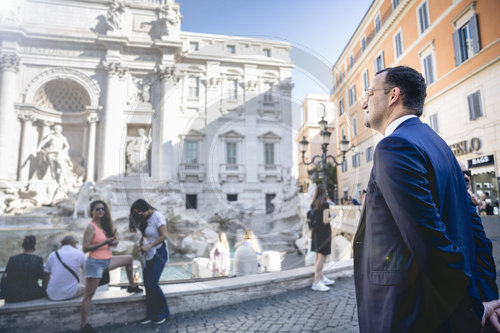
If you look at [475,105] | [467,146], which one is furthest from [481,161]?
[475,105]

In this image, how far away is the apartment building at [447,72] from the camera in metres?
7.38

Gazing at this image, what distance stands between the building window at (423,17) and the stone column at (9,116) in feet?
65.1

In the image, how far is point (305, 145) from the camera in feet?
24.1

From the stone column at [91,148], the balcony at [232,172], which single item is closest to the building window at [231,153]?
the balcony at [232,172]

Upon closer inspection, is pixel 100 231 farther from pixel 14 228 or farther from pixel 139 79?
pixel 139 79

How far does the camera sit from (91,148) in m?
14.9

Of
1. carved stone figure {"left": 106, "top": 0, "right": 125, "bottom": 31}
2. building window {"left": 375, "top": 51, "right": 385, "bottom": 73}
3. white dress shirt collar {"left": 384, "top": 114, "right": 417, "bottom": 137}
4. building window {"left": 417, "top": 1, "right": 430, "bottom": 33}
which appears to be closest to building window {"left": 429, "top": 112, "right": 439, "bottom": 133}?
building window {"left": 375, "top": 51, "right": 385, "bottom": 73}

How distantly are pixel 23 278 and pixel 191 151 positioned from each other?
5393mm

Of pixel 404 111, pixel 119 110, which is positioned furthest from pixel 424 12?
pixel 119 110

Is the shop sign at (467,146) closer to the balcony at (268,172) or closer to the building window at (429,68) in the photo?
the building window at (429,68)

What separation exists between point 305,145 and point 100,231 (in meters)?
5.53

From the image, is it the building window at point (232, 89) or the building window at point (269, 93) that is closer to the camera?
the building window at point (269, 93)

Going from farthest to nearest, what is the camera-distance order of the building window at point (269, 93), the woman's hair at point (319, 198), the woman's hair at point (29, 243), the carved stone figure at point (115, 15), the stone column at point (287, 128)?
the carved stone figure at point (115, 15)
the building window at point (269, 93)
the stone column at point (287, 128)
the woman's hair at point (319, 198)
the woman's hair at point (29, 243)

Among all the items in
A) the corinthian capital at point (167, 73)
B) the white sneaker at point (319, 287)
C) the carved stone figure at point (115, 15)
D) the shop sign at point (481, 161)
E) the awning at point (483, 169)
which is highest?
the carved stone figure at point (115, 15)
